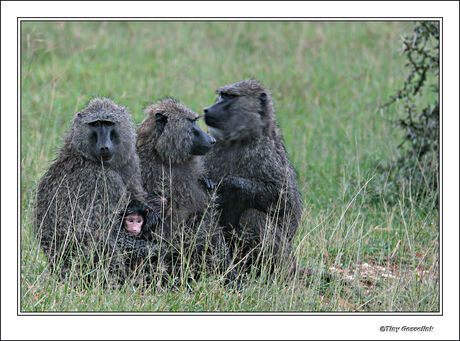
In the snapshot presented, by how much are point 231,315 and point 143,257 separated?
36.2 inches

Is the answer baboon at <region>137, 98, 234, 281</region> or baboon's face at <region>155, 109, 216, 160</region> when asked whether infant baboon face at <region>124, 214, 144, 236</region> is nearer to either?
baboon at <region>137, 98, 234, 281</region>

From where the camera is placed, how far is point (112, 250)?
4211 mm

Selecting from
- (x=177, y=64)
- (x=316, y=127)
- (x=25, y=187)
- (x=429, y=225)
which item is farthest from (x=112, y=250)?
(x=177, y=64)

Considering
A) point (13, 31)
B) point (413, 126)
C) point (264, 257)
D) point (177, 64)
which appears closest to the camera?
point (13, 31)

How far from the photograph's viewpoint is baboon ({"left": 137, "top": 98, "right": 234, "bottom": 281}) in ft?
14.8

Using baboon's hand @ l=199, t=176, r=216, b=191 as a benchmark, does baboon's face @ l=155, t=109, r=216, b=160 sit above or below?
above

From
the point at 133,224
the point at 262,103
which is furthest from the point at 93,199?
the point at 262,103

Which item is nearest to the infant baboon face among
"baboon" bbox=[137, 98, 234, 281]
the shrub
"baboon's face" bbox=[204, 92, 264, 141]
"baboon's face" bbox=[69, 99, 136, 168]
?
"baboon" bbox=[137, 98, 234, 281]

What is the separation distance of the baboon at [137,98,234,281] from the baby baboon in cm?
17

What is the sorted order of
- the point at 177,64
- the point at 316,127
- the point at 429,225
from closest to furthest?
the point at 429,225
the point at 316,127
the point at 177,64

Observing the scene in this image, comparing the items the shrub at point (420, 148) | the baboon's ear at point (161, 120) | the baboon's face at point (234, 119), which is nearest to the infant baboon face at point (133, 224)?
the baboon's ear at point (161, 120)

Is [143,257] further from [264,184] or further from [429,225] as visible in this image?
[429,225]

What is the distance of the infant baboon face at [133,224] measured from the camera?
4289 millimetres

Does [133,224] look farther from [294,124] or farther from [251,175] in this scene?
[294,124]
